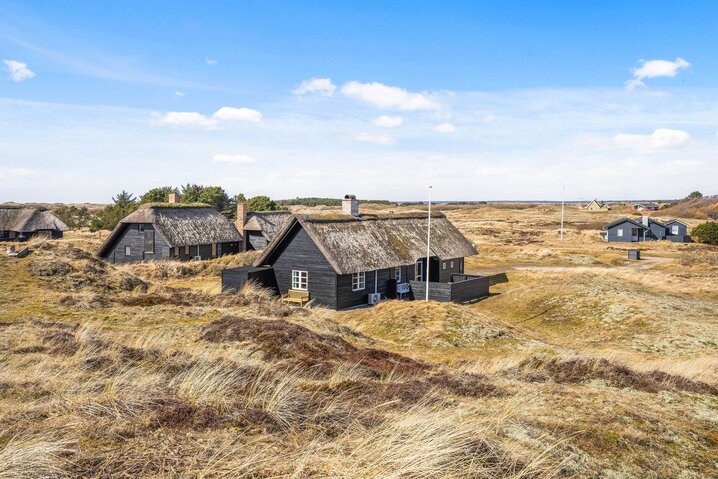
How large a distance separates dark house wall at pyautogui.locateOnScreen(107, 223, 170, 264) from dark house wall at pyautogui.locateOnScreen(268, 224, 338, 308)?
18385 mm

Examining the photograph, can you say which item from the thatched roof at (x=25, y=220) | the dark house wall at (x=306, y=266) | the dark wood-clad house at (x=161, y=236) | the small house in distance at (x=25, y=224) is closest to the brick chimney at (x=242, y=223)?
the dark wood-clad house at (x=161, y=236)

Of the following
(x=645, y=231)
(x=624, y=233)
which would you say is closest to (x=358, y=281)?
(x=624, y=233)

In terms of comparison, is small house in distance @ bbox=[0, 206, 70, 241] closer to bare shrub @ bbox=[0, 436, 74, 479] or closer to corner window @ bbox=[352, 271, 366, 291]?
corner window @ bbox=[352, 271, 366, 291]

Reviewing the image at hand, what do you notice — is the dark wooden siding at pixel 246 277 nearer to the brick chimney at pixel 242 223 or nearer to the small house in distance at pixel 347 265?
the small house in distance at pixel 347 265

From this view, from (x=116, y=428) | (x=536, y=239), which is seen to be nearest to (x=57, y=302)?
(x=116, y=428)

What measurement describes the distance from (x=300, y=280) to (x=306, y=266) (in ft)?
3.37

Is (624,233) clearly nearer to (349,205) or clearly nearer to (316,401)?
(349,205)

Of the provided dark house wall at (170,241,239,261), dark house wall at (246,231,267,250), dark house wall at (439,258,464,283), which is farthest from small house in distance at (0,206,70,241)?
dark house wall at (439,258,464,283)

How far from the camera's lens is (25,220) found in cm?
6488

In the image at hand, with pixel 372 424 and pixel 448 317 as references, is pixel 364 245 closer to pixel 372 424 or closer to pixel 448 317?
pixel 448 317

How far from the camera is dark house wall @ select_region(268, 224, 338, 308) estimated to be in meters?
30.3

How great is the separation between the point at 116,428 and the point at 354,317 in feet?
68.1

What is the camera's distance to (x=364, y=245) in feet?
107

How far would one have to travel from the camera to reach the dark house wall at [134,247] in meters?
46.9
